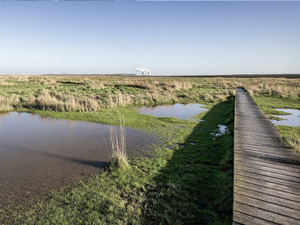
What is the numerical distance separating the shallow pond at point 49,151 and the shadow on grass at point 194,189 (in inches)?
70.2

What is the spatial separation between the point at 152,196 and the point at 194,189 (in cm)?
101

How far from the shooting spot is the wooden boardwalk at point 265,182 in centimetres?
296

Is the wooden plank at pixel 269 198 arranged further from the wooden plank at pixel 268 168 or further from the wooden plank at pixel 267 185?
the wooden plank at pixel 268 168

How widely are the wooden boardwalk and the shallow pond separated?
341 cm

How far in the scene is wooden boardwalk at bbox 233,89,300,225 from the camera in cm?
296

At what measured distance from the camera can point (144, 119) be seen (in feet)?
36.4

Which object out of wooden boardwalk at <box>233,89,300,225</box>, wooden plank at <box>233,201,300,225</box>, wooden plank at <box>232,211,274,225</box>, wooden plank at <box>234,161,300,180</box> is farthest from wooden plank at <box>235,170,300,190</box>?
wooden plank at <box>232,211,274,225</box>

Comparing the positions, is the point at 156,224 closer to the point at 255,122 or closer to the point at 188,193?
the point at 188,193

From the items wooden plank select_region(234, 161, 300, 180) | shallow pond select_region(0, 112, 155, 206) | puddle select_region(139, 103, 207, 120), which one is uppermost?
puddle select_region(139, 103, 207, 120)

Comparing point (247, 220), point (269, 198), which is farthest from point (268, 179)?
point (247, 220)

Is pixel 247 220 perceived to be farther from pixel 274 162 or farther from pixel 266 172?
pixel 274 162

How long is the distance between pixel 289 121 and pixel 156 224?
12028mm

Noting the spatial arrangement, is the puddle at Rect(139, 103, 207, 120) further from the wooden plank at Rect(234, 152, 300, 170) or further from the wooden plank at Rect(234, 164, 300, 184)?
the wooden plank at Rect(234, 164, 300, 184)

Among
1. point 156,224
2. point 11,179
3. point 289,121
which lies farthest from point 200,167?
point 289,121
